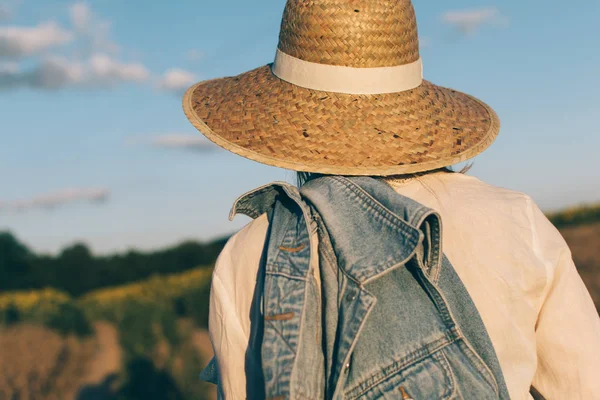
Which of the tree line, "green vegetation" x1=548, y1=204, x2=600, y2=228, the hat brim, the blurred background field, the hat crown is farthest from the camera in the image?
"green vegetation" x1=548, y1=204, x2=600, y2=228

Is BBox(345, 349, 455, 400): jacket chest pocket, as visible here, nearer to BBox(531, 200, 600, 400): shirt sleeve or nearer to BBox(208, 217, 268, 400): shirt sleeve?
BBox(208, 217, 268, 400): shirt sleeve

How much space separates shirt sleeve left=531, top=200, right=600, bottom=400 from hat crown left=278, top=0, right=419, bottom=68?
789 mm

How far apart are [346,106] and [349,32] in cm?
26

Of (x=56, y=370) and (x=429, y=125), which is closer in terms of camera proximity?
(x=429, y=125)

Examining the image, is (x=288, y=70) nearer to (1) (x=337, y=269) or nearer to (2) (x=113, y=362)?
(1) (x=337, y=269)

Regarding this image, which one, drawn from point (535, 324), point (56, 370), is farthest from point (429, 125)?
point (56, 370)

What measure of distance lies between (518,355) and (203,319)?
7425 millimetres

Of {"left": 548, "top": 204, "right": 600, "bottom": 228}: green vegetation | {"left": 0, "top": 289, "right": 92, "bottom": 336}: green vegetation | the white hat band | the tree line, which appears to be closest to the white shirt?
the white hat band

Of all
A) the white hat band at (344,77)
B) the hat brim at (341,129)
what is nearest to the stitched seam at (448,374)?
the hat brim at (341,129)

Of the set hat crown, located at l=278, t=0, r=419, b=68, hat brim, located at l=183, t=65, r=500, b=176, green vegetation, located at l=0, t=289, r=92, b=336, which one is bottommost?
green vegetation, located at l=0, t=289, r=92, b=336

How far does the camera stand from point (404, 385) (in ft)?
6.26

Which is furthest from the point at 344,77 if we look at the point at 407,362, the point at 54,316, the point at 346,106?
the point at 54,316

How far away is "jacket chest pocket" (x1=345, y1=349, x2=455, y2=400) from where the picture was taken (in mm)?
1905

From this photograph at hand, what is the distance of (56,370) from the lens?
810 cm
